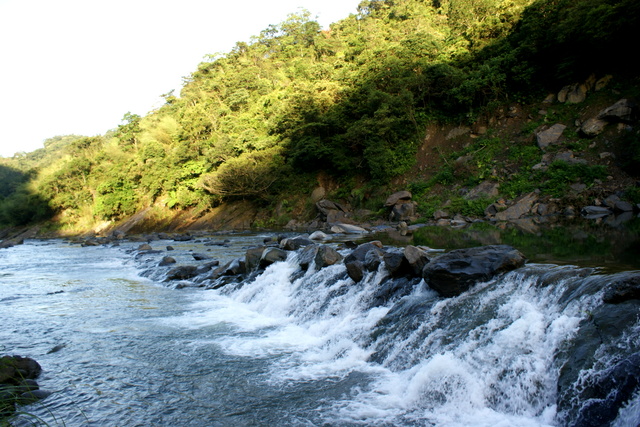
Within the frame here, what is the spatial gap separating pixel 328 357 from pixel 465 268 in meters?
2.87

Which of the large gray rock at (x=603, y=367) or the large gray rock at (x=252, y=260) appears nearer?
the large gray rock at (x=603, y=367)

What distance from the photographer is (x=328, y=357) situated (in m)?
7.54

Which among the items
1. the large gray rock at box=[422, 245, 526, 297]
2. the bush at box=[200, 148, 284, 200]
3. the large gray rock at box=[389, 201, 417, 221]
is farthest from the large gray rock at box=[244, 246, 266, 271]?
the bush at box=[200, 148, 284, 200]

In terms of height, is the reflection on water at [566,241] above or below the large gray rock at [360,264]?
below

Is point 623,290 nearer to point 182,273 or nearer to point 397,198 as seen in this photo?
point 182,273

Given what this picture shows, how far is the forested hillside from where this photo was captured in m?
26.2

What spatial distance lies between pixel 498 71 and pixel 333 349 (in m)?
26.4

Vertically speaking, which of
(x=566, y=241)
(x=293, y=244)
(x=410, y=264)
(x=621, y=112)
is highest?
(x=621, y=112)

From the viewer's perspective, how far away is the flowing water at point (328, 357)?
5215 millimetres

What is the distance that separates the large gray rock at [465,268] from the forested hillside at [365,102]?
1645cm

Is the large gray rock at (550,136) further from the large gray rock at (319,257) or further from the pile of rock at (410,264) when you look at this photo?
the large gray rock at (319,257)

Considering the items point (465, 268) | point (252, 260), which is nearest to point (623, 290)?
point (465, 268)

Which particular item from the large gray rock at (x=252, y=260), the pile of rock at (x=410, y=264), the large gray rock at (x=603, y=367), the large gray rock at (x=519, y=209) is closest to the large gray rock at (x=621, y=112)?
the large gray rock at (x=519, y=209)

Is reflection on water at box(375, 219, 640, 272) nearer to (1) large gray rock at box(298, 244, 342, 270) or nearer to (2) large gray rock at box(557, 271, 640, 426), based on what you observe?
(2) large gray rock at box(557, 271, 640, 426)
